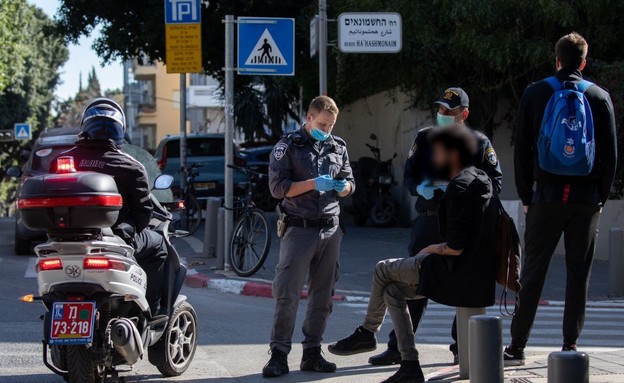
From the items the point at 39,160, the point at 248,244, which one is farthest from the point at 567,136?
the point at 39,160

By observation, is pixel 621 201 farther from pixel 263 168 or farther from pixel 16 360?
pixel 263 168

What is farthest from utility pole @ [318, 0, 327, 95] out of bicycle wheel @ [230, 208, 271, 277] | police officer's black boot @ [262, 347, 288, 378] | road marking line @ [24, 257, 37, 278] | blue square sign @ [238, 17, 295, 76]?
police officer's black boot @ [262, 347, 288, 378]

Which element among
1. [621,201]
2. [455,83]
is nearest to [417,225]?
[621,201]

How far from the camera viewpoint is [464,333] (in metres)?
6.40

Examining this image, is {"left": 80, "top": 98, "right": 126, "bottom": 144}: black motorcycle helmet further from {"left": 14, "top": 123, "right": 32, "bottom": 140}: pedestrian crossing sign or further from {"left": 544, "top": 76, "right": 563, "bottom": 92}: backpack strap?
{"left": 14, "top": 123, "right": 32, "bottom": 140}: pedestrian crossing sign

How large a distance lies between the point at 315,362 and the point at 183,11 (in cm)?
941

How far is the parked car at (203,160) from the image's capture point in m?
20.5

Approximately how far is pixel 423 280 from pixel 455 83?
12505mm

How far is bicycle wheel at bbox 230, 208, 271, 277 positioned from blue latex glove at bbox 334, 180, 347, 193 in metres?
5.09

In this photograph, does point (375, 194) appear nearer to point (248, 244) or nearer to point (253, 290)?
point (248, 244)

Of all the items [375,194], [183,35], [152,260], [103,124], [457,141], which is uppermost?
[183,35]

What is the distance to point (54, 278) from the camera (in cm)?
579

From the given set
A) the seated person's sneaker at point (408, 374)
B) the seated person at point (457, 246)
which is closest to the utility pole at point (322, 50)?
the seated person at point (457, 246)

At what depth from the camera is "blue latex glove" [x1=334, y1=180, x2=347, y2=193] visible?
7.10 metres
